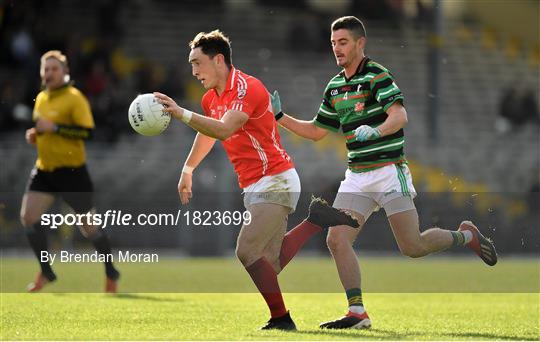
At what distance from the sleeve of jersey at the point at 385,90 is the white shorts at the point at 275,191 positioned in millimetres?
851

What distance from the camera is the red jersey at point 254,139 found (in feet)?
27.0

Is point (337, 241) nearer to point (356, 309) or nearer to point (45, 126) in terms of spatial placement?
point (356, 309)

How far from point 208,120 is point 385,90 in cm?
136

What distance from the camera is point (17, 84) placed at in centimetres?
2208

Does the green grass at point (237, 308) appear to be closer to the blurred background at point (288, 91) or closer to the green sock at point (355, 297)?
the green sock at point (355, 297)

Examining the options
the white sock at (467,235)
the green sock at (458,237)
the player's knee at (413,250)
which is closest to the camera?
the player's knee at (413,250)

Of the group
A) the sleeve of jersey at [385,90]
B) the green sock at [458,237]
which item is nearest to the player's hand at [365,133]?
the sleeve of jersey at [385,90]

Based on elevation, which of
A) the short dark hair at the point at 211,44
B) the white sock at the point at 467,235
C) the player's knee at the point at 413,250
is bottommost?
the white sock at the point at 467,235

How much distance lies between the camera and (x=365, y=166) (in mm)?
8617

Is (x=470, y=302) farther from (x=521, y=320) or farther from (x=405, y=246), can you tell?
(x=405, y=246)

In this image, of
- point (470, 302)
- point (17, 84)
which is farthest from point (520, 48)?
point (470, 302)

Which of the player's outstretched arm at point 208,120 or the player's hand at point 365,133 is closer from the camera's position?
the player's outstretched arm at point 208,120

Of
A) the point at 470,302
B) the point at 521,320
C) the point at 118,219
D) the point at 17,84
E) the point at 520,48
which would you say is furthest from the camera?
the point at 520,48

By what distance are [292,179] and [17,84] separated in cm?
1467
